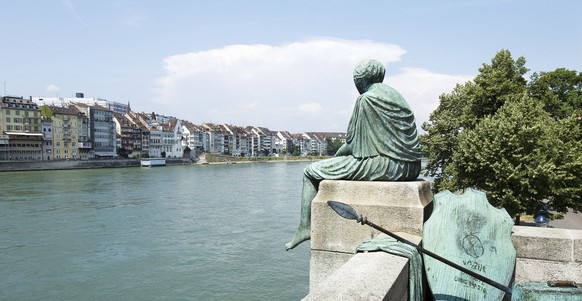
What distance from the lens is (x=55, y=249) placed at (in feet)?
65.0

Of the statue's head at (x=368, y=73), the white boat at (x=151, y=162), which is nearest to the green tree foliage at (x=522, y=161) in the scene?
the statue's head at (x=368, y=73)

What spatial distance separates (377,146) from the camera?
443 cm

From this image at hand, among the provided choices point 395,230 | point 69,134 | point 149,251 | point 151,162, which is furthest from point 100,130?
point 395,230

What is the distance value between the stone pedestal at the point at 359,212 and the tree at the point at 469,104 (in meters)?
19.9

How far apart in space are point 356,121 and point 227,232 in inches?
765

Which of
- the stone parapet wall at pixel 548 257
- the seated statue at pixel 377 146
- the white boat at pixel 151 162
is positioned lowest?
the white boat at pixel 151 162

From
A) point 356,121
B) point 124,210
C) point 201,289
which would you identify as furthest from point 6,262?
point 356,121

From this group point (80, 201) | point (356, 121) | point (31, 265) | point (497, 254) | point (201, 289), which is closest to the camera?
point (497, 254)

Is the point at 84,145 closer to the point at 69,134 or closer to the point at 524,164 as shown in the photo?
the point at 69,134

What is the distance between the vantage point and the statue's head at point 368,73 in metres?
4.70

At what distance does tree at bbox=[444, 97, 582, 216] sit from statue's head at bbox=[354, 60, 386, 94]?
13.8 m

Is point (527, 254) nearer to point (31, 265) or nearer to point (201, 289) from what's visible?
point (201, 289)

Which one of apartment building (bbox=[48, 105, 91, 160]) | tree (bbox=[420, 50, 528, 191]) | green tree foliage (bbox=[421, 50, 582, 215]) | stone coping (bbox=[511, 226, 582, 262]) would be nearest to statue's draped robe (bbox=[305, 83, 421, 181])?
stone coping (bbox=[511, 226, 582, 262])

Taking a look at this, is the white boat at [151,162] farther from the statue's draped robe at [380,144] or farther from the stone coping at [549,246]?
the stone coping at [549,246]
